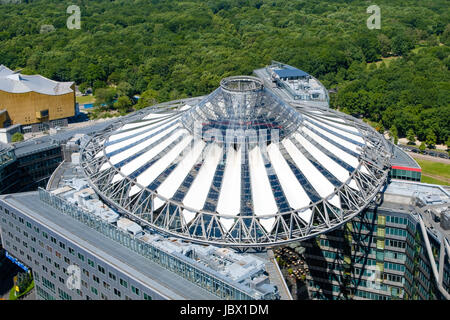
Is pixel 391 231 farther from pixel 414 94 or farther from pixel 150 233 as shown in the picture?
pixel 414 94

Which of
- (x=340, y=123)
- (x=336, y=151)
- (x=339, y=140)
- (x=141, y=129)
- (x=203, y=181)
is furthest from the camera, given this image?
(x=340, y=123)

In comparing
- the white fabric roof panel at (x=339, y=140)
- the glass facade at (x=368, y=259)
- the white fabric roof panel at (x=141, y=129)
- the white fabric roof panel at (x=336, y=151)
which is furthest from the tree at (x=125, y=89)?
the glass facade at (x=368, y=259)

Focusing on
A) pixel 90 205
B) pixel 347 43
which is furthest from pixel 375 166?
pixel 347 43

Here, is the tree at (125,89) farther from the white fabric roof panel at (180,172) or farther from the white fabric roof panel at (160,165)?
the white fabric roof panel at (180,172)

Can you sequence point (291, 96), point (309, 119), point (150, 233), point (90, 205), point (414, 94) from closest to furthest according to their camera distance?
point (150, 233) < point (90, 205) < point (309, 119) < point (291, 96) < point (414, 94)

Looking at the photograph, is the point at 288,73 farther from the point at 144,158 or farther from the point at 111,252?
the point at 111,252

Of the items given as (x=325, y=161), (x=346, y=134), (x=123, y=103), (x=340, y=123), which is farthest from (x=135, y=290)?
(x=123, y=103)

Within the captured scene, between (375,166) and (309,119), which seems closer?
(375,166)
